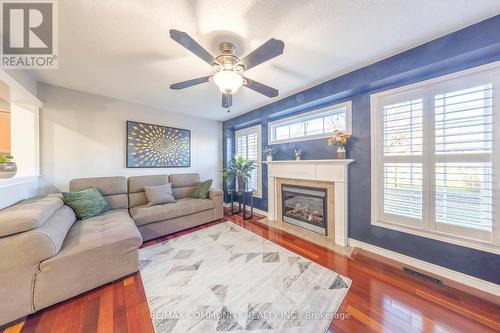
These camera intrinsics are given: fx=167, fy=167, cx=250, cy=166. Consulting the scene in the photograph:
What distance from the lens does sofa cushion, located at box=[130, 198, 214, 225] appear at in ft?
8.38

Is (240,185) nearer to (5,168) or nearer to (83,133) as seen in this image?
(83,133)

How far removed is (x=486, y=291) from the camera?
62.1 inches

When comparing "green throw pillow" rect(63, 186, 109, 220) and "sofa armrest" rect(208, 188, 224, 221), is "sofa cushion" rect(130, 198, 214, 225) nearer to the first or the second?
"sofa armrest" rect(208, 188, 224, 221)

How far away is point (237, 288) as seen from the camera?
1.64m

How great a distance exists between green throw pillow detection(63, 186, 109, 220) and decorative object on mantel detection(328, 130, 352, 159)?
3585 millimetres

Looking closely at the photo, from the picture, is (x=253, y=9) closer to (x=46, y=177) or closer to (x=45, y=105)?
(x=45, y=105)

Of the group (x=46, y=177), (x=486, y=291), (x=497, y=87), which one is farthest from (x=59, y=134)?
(x=486, y=291)

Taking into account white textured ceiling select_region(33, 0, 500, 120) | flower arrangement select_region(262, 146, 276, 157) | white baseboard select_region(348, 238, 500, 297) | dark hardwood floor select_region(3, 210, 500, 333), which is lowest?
dark hardwood floor select_region(3, 210, 500, 333)

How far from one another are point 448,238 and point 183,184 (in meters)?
4.10

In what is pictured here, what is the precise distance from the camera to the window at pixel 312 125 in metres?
2.61

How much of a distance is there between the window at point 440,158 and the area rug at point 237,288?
1183mm

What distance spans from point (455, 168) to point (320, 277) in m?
1.79

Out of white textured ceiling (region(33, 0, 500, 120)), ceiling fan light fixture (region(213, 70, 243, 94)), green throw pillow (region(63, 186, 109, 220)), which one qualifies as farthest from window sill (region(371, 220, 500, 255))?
green throw pillow (region(63, 186, 109, 220))
